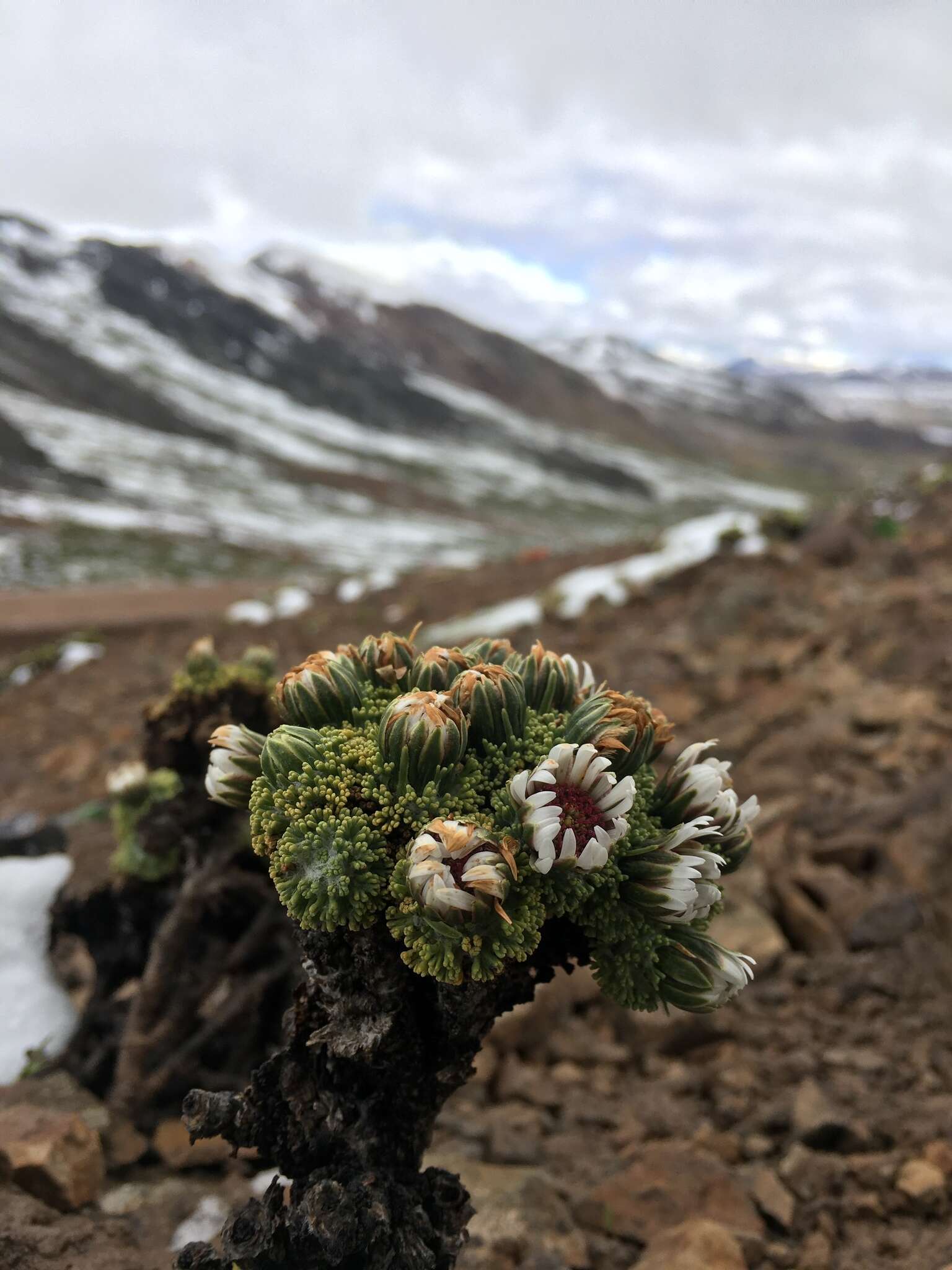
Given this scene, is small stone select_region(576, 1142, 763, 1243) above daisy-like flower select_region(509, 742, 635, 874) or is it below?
below

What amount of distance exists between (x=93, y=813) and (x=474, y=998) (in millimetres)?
5347

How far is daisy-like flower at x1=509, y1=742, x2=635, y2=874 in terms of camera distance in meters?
2.12

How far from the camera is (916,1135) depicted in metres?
3.76

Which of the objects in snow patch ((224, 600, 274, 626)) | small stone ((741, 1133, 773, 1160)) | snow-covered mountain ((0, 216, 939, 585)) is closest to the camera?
small stone ((741, 1133, 773, 1160))

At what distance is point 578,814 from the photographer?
7.20 feet

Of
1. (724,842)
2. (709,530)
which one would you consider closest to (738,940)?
(724,842)

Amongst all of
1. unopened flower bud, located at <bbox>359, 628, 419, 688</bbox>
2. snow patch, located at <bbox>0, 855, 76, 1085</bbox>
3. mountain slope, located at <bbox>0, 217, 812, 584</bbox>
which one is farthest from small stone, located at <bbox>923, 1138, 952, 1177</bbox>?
mountain slope, located at <bbox>0, 217, 812, 584</bbox>

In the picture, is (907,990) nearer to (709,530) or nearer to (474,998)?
(474,998)

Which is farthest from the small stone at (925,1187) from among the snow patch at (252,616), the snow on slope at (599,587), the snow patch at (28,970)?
the snow patch at (252,616)

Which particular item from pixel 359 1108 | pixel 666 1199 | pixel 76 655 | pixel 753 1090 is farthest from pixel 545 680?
pixel 76 655

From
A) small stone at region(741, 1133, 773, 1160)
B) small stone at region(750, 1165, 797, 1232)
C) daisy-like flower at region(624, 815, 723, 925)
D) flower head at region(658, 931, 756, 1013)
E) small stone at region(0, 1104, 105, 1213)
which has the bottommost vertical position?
small stone at region(0, 1104, 105, 1213)

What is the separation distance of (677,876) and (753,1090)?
2.73m

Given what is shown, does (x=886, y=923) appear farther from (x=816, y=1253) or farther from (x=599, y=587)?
(x=599, y=587)

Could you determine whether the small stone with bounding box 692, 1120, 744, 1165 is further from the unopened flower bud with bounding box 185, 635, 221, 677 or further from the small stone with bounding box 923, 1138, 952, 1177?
the unopened flower bud with bounding box 185, 635, 221, 677
